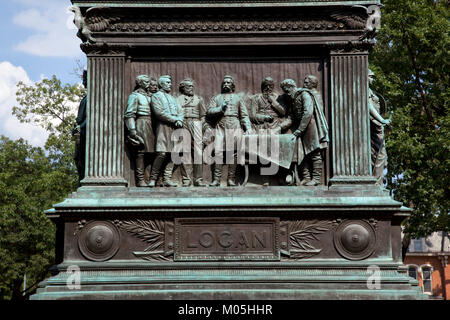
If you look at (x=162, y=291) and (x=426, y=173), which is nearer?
(x=162, y=291)

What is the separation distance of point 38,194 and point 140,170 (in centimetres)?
2852

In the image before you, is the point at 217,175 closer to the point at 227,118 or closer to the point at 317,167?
the point at 227,118

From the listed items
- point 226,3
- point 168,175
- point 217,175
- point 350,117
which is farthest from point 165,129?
point 350,117

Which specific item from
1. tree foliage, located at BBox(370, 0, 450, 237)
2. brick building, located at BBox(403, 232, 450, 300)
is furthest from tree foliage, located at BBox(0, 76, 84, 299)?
brick building, located at BBox(403, 232, 450, 300)

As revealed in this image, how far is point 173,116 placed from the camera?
45.0 feet

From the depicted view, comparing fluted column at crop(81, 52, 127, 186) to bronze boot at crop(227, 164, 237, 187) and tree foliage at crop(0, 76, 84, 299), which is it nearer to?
bronze boot at crop(227, 164, 237, 187)

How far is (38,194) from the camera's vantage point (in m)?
40.7

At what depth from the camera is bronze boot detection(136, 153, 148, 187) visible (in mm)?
13727

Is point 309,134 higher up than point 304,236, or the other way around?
point 309,134
